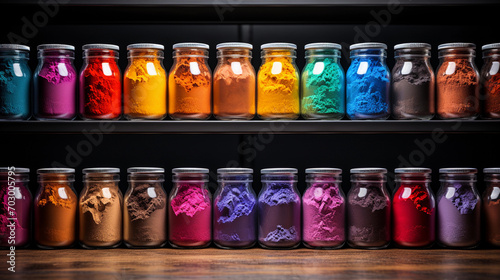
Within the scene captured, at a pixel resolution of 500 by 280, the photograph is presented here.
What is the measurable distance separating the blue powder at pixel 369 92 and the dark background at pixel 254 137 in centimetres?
29

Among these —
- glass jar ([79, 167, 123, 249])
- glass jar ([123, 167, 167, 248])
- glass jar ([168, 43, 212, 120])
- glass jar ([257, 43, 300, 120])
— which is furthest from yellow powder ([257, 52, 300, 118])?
glass jar ([79, 167, 123, 249])

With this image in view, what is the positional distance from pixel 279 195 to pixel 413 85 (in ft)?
1.80

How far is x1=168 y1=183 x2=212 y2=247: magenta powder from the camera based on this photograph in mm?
1773

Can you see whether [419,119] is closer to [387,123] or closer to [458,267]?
[387,123]

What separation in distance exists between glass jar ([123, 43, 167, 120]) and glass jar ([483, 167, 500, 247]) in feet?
3.54

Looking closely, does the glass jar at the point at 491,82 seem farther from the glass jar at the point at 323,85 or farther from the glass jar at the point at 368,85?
the glass jar at the point at 323,85

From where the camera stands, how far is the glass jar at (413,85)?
1.77 m

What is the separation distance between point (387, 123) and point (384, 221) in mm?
311

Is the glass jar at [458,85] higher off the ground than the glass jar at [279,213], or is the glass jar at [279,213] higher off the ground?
the glass jar at [458,85]

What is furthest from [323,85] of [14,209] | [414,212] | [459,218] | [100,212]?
[14,209]

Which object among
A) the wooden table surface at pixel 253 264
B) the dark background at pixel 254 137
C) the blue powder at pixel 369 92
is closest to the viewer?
the wooden table surface at pixel 253 264

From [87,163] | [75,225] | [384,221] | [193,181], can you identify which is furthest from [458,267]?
[87,163]

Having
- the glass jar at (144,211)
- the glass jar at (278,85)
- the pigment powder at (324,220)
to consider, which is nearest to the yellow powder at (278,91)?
the glass jar at (278,85)

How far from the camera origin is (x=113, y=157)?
2086 mm
